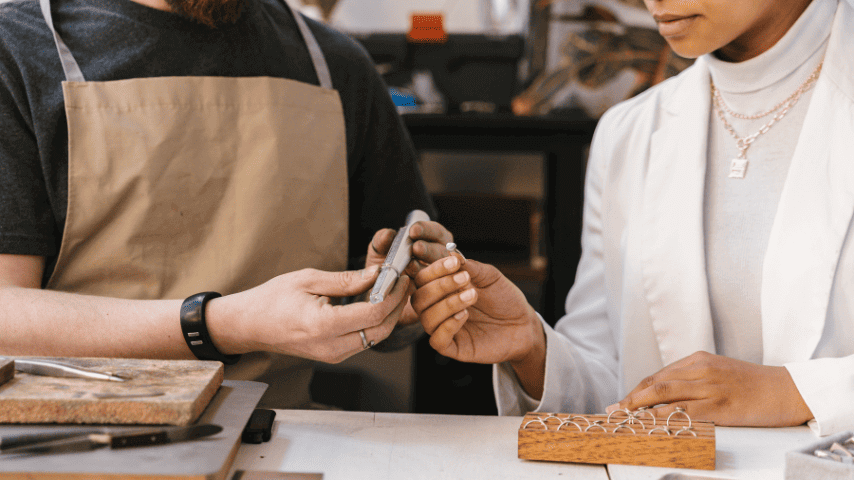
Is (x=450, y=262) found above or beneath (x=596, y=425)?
above

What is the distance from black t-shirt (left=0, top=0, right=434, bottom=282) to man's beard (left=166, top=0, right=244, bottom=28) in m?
0.02

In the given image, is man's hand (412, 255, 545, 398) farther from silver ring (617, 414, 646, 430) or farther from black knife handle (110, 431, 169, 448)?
black knife handle (110, 431, 169, 448)

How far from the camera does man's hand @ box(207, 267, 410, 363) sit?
32.8 inches

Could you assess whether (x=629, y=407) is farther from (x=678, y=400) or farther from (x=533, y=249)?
(x=533, y=249)

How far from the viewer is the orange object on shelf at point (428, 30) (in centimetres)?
233

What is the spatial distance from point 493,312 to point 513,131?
135 centimetres

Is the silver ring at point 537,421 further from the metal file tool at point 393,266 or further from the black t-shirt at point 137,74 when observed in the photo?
the black t-shirt at point 137,74

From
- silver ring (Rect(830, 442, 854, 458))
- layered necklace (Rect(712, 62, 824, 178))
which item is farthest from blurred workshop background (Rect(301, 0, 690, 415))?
silver ring (Rect(830, 442, 854, 458))

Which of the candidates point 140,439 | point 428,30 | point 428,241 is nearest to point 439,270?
point 428,241

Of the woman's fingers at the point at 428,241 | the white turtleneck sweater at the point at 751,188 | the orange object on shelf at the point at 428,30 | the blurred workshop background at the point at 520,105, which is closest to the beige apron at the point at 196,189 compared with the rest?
the woman's fingers at the point at 428,241

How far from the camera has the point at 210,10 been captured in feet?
3.62

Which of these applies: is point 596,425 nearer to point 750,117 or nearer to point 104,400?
point 104,400

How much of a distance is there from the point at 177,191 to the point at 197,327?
0.27 m

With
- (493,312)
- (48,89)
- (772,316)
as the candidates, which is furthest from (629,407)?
(48,89)
